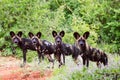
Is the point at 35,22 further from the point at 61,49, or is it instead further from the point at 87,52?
the point at 87,52

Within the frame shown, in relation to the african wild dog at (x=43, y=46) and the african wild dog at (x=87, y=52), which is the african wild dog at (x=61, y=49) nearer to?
the african wild dog at (x=43, y=46)

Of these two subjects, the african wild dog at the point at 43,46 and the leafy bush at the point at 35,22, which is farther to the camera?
the leafy bush at the point at 35,22

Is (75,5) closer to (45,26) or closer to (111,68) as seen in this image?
(45,26)

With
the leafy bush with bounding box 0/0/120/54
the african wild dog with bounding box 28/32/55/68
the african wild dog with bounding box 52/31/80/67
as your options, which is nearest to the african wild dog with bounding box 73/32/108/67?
the african wild dog with bounding box 52/31/80/67

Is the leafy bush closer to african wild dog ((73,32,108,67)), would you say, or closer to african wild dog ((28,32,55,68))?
african wild dog ((28,32,55,68))

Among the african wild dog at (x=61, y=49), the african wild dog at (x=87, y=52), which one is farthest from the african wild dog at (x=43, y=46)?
the african wild dog at (x=87, y=52)

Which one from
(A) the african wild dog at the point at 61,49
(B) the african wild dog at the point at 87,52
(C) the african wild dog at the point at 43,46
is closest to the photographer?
(B) the african wild dog at the point at 87,52

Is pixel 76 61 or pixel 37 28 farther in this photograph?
pixel 37 28

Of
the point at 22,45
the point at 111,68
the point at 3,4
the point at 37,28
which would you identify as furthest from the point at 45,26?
the point at 111,68

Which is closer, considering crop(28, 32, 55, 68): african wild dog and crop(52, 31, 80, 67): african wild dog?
crop(52, 31, 80, 67): african wild dog

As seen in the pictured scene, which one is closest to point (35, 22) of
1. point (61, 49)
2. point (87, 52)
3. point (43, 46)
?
point (43, 46)

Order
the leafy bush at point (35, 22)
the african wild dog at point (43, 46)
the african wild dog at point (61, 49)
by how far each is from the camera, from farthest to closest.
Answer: the leafy bush at point (35, 22) < the african wild dog at point (43, 46) < the african wild dog at point (61, 49)

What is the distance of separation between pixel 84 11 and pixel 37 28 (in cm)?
348

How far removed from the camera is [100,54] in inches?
450
